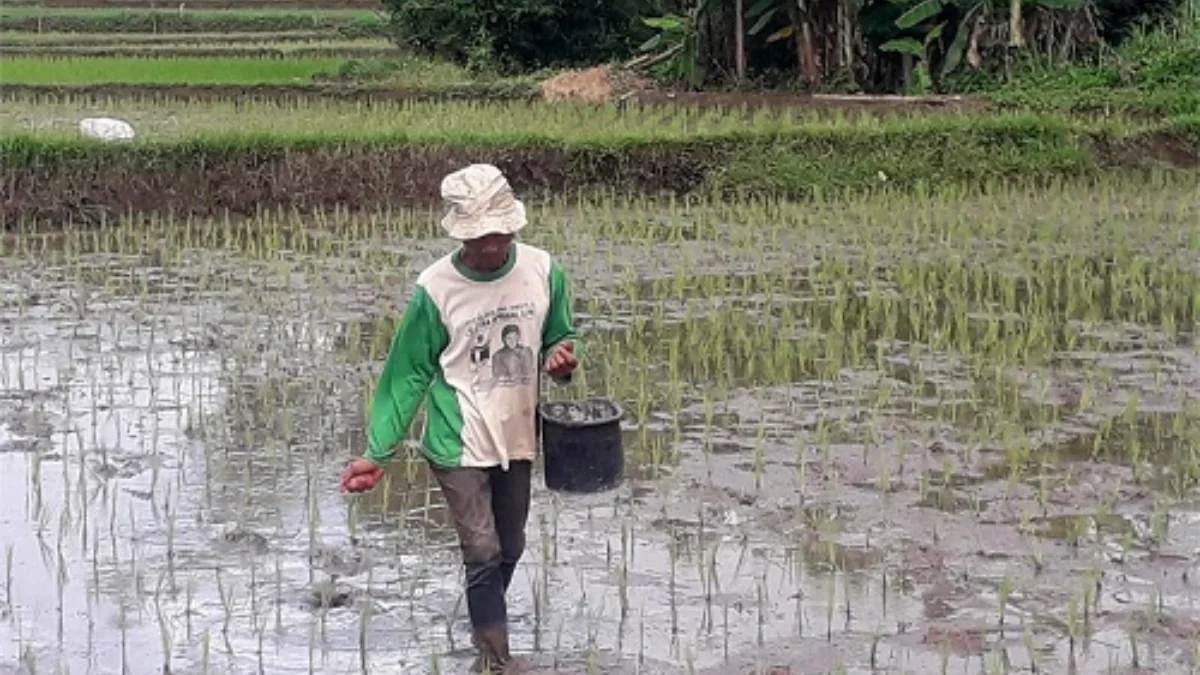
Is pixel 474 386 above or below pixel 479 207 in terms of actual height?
below

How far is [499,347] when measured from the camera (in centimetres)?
358

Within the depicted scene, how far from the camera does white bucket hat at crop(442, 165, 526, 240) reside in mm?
3389

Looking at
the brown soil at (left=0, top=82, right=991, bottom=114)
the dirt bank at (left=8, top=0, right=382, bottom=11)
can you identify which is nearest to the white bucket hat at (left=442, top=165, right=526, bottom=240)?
the brown soil at (left=0, top=82, right=991, bottom=114)

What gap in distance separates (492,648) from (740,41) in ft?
38.2

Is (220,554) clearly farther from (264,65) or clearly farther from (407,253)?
(264,65)

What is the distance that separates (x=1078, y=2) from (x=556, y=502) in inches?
377

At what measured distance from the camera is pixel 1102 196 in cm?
993

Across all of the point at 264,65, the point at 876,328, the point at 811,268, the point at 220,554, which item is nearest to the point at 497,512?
the point at 220,554

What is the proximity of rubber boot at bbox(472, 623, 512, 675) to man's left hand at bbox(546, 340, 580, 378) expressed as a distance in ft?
1.68

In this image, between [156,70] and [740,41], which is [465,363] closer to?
[740,41]

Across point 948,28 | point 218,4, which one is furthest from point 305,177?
point 218,4

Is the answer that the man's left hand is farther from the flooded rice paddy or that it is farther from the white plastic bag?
the white plastic bag

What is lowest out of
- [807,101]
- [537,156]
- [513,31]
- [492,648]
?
[492,648]

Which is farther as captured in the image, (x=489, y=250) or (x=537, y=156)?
(x=537, y=156)
